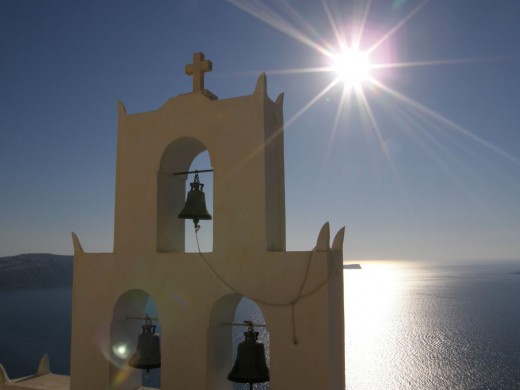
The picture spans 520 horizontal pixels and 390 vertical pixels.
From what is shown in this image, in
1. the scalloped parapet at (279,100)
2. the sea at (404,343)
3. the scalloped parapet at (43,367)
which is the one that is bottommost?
the sea at (404,343)

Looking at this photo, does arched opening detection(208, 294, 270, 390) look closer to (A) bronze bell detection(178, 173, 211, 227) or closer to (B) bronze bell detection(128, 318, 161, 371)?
(B) bronze bell detection(128, 318, 161, 371)

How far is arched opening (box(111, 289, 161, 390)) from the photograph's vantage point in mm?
6148

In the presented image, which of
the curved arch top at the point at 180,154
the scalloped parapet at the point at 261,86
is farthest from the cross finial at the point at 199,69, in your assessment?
the scalloped parapet at the point at 261,86

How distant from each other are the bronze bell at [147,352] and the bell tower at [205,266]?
0.30m

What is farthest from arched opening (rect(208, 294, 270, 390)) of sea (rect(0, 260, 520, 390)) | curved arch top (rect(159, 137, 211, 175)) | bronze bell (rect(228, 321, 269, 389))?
sea (rect(0, 260, 520, 390))

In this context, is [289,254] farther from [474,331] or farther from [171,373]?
[474,331]

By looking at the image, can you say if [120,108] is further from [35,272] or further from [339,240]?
[35,272]

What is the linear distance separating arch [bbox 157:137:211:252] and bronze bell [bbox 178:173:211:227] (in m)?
0.29

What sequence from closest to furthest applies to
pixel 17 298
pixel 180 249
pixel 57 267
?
pixel 180 249, pixel 17 298, pixel 57 267

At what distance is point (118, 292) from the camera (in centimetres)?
613

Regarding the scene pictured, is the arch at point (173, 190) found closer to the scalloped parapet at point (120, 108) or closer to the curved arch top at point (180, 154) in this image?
the curved arch top at point (180, 154)

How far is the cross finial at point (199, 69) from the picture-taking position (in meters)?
6.18

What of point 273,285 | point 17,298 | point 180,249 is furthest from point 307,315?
point 17,298

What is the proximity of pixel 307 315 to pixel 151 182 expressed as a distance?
9.46 feet
